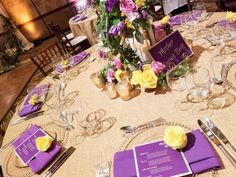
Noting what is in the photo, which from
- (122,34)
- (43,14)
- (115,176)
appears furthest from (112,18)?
(43,14)

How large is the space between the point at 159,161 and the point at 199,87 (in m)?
0.46

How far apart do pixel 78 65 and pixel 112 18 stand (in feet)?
3.18

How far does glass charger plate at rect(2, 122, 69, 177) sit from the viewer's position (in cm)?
122

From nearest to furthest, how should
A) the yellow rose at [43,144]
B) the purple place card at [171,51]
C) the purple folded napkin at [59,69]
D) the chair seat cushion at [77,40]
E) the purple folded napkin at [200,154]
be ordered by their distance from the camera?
1. the purple folded napkin at [200,154]
2. the yellow rose at [43,144]
3. the purple place card at [171,51]
4. the purple folded napkin at [59,69]
5. the chair seat cushion at [77,40]

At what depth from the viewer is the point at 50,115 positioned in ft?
5.17

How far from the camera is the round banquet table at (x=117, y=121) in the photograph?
1.02 meters

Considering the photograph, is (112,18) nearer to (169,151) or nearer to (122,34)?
(122,34)

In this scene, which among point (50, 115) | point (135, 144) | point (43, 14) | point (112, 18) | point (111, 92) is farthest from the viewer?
point (43, 14)

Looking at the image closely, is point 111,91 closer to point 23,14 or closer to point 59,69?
point 59,69

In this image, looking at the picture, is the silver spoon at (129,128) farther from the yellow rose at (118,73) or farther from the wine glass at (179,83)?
the yellow rose at (118,73)

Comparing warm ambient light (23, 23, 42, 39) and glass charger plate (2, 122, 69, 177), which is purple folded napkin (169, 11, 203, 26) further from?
warm ambient light (23, 23, 42, 39)

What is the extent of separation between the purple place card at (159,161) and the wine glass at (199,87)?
0.27 meters

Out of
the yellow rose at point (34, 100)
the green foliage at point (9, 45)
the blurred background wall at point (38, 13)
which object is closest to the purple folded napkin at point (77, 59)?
the yellow rose at point (34, 100)

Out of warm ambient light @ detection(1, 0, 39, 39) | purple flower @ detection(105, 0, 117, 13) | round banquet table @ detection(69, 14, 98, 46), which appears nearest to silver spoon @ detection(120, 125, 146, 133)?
purple flower @ detection(105, 0, 117, 13)
